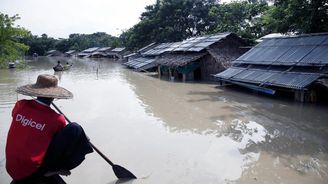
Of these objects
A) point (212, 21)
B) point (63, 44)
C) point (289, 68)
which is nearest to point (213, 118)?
point (289, 68)

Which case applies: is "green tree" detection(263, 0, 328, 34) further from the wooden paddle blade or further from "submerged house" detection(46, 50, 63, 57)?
"submerged house" detection(46, 50, 63, 57)

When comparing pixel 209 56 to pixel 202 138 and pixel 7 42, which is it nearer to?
pixel 202 138

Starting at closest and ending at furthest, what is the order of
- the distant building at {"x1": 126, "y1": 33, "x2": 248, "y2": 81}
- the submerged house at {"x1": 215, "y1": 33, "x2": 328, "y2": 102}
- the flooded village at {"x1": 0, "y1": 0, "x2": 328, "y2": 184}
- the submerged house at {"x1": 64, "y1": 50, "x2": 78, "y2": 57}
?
1. the flooded village at {"x1": 0, "y1": 0, "x2": 328, "y2": 184}
2. the submerged house at {"x1": 215, "y1": 33, "x2": 328, "y2": 102}
3. the distant building at {"x1": 126, "y1": 33, "x2": 248, "y2": 81}
4. the submerged house at {"x1": 64, "y1": 50, "x2": 78, "y2": 57}

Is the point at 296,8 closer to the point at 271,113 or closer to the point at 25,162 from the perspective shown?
the point at 271,113

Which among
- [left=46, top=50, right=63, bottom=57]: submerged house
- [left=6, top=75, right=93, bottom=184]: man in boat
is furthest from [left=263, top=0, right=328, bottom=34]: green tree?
[left=46, top=50, right=63, bottom=57]: submerged house

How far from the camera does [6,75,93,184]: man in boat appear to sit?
2779 mm

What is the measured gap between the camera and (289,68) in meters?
13.9

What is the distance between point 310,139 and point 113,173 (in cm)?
530

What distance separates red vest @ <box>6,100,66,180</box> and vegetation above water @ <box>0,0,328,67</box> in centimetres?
690

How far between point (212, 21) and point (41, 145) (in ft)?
122

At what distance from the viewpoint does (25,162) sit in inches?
110

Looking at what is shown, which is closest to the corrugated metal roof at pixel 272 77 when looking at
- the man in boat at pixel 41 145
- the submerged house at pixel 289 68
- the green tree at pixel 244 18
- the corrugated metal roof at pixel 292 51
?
the submerged house at pixel 289 68

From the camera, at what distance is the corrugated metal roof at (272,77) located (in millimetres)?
12203

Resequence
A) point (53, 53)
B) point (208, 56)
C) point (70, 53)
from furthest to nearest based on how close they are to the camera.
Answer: point (53, 53) → point (70, 53) → point (208, 56)
